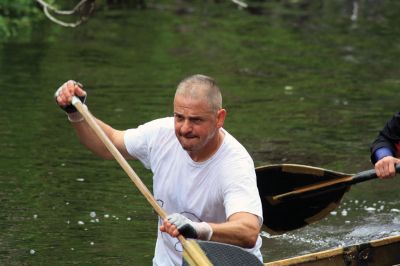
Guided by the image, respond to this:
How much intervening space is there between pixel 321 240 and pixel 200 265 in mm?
5069

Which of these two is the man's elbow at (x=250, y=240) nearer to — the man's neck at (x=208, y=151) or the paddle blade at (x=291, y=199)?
the man's neck at (x=208, y=151)

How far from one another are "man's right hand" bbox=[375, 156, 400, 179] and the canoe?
0.50 m

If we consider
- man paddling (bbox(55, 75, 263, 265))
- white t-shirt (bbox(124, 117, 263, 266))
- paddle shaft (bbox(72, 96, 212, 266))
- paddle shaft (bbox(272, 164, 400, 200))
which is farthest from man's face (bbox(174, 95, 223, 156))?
paddle shaft (bbox(272, 164, 400, 200))

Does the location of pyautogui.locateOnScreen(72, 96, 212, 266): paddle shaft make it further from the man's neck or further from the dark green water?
the dark green water

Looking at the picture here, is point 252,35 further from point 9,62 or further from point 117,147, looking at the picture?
point 117,147

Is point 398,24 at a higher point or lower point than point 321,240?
lower

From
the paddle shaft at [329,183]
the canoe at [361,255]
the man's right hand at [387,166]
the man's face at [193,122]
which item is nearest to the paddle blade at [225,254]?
the man's face at [193,122]

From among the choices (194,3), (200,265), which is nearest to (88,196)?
(200,265)

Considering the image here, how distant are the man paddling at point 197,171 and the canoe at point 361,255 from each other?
1.76 m

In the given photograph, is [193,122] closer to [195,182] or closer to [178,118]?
[178,118]

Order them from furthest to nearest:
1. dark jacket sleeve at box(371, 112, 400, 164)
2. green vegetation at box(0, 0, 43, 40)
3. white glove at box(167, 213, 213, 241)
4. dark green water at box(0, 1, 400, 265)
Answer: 1. green vegetation at box(0, 0, 43, 40)
2. dark green water at box(0, 1, 400, 265)
3. dark jacket sleeve at box(371, 112, 400, 164)
4. white glove at box(167, 213, 213, 241)

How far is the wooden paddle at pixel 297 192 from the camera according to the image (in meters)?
9.48

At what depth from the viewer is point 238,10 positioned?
33.4 meters

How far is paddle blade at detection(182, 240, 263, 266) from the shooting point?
6.23m
